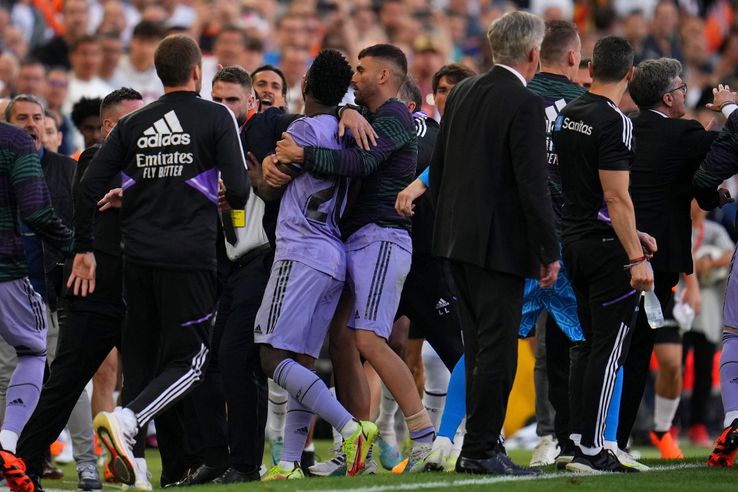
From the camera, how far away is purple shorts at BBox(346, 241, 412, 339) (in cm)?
816

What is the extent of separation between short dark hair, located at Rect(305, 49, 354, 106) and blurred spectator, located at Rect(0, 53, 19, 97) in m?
5.76

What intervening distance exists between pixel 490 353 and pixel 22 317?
8.90 feet

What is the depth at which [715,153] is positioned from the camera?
27.6 feet

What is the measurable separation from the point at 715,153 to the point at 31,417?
434cm

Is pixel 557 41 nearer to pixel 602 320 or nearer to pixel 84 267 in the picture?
pixel 602 320

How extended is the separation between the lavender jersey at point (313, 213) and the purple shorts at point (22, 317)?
142 cm

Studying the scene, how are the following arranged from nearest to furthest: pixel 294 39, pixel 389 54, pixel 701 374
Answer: pixel 389 54, pixel 701 374, pixel 294 39

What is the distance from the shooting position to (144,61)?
14.0 meters

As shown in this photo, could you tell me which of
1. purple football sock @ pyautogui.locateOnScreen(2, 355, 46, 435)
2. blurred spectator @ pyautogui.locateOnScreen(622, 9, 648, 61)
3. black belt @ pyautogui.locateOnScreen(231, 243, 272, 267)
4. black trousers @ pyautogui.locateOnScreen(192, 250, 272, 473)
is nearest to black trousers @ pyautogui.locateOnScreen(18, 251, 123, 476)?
purple football sock @ pyautogui.locateOnScreen(2, 355, 46, 435)

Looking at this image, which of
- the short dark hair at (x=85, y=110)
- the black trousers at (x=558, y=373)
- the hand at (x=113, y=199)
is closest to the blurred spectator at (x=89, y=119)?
the short dark hair at (x=85, y=110)

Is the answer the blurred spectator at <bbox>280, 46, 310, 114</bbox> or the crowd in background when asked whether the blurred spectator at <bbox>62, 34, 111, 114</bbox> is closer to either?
the crowd in background

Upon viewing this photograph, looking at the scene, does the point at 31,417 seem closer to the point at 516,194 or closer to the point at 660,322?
the point at 516,194

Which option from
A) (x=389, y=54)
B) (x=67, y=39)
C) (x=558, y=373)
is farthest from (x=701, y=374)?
(x=67, y=39)

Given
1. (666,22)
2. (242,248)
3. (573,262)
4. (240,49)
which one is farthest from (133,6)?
(573,262)
